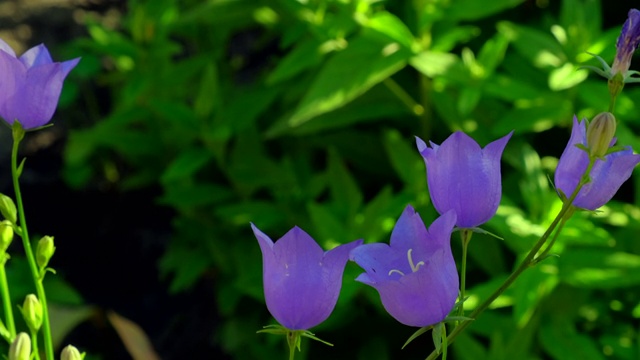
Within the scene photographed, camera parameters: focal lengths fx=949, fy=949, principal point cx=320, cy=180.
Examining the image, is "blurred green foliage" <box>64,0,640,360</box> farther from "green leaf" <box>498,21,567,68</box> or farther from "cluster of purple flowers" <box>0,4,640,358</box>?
"cluster of purple flowers" <box>0,4,640,358</box>

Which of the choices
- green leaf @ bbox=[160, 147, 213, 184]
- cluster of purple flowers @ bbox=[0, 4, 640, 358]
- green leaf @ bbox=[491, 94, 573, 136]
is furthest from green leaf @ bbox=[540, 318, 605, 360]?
cluster of purple flowers @ bbox=[0, 4, 640, 358]

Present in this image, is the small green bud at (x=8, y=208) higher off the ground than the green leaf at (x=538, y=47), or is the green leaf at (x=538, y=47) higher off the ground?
the small green bud at (x=8, y=208)

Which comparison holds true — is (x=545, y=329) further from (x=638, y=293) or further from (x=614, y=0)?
(x=614, y=0)

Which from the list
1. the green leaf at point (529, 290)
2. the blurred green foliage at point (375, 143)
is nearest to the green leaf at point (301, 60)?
the blurred green foliage at point (375, 143)

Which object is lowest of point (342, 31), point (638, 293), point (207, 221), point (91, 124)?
point (91, 124)

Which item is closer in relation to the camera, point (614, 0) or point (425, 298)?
point (425, 298)

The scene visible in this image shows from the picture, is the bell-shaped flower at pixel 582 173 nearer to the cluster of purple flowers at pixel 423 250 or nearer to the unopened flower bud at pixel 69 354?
the cluster of purple flowers at pixel 423 250

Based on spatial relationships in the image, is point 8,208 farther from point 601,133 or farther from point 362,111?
point 362,111

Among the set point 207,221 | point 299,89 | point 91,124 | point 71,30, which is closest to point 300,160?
point 299,89
